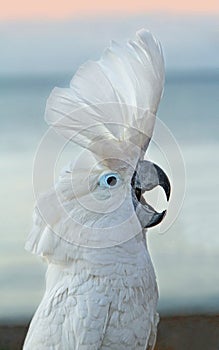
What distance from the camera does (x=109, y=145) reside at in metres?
2.15

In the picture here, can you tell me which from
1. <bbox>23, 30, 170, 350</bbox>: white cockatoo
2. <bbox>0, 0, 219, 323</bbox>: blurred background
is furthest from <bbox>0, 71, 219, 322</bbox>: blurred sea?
<bbox>23, 30, 170, 350</bbox>: white cockatoo

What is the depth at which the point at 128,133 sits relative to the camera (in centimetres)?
217

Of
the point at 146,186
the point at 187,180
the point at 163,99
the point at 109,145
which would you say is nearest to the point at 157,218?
the point at 146,186

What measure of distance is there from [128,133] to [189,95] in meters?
1.67

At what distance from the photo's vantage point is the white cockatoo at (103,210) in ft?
7.01

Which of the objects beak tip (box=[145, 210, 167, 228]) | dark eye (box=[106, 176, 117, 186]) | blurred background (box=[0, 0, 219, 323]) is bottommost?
beak tip (box=[145, 210, 167, 228])

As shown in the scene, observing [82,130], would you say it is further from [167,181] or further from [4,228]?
[4,228]

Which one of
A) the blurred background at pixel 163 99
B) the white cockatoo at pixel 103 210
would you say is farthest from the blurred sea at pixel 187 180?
the white cockatoo at pixel 103 210

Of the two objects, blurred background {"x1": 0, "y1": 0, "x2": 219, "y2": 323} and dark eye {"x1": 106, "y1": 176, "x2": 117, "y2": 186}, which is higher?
blurred background {"x1": 0, "y1": 0, "x2": 219, "y2": 323}

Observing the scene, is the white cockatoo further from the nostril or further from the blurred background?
the blurred background

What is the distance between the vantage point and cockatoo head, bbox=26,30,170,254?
7.00 feet

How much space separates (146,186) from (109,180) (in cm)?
10

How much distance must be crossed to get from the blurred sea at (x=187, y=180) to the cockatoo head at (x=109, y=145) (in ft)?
4.41

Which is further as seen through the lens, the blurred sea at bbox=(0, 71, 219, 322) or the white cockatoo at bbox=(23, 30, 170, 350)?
the blurred sea at bbox=(0, 71, 219, 322)
